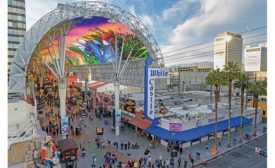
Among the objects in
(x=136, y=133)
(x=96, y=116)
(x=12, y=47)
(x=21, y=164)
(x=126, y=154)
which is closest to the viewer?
(x=21, y=164)

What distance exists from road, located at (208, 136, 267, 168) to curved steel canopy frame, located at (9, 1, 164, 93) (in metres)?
16.9

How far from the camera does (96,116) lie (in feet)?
126

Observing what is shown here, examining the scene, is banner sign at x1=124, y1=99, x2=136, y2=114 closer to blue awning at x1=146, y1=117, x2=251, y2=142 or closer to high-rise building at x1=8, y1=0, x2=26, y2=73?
blue awning at x1=146, y1=117, x2=251, y2=142

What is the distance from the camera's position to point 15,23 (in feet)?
205

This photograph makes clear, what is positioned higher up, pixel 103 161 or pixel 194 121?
pixel 194 121

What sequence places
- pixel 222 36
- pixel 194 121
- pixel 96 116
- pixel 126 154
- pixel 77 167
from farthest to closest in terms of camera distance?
pixel 222 36 → pixel 96 116 → pixel 194 121 → pixel 126 154 → pixel 77 167

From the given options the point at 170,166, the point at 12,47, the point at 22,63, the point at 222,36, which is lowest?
the point at 170,166

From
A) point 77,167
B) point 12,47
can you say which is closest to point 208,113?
point 77,167

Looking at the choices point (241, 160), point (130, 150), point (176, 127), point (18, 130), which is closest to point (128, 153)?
point (130, 150)

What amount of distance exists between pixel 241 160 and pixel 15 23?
2772 inches

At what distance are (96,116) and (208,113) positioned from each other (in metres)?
21.1

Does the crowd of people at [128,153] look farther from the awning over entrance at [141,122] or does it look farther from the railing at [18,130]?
the railing at [18,130]

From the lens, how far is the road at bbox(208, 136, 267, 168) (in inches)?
787

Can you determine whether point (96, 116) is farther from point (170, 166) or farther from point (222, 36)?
point (222, 36)
